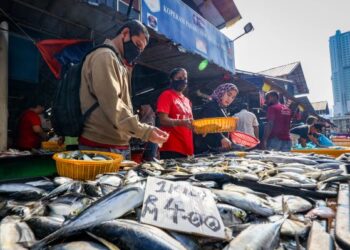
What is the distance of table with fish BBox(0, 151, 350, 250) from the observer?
1088 millimetres

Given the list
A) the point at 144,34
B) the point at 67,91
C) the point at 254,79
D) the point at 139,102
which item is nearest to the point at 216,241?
the point at 67,91

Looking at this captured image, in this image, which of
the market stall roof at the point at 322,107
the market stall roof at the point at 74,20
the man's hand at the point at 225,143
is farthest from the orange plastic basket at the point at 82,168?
the market stall roof at the point at 322,107

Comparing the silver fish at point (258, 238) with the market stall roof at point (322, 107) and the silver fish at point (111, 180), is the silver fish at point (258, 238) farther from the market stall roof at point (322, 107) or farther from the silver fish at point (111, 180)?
the market stall roof at point (322, 107)

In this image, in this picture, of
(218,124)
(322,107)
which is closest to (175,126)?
(218,124)

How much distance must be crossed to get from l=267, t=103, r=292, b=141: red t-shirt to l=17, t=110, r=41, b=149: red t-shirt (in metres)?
5.68

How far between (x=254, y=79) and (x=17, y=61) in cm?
1011

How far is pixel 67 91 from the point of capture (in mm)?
2762

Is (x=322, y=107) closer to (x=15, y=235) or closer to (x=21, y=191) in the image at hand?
(x=21, y=191)

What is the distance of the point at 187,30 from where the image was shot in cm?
709

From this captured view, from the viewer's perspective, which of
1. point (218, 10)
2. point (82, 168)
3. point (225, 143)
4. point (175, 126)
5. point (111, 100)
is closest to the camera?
point (82, 168)

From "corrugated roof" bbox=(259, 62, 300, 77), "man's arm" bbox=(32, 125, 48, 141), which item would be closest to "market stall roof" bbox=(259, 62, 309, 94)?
"corrugated roof" bbox=(259, 62, 300, 77)

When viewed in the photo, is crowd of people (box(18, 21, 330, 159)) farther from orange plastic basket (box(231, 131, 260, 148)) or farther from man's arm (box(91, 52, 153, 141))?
orange plastic basket (box(231, 131, 260, 148))

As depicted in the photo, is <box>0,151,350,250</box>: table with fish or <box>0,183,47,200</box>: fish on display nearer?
<box>0,151,350,250</box>: table with fish

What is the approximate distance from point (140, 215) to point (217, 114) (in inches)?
148
